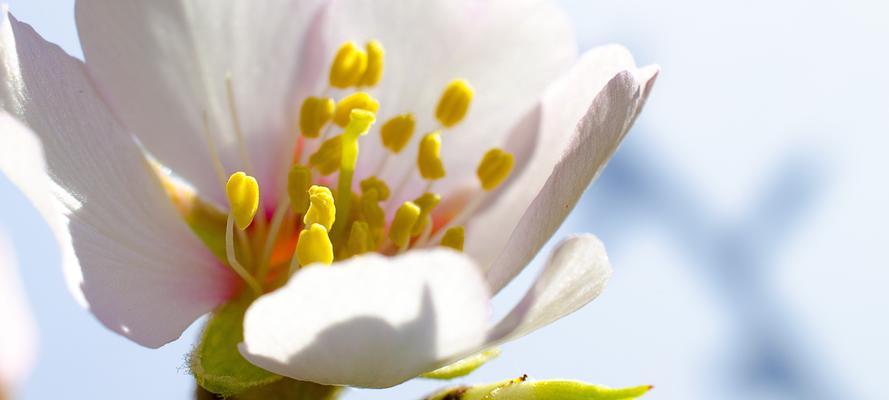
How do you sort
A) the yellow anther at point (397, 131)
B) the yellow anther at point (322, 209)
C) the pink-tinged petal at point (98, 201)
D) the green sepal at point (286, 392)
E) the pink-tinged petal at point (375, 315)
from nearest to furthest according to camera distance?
the pink-tinged petal at point (375, 315) → the pink-tinged petal at point (98, 201) → the green sepal at point (286, 392) → the yellow anther at point (322, 209) → the yellow anther at point (397, 131)

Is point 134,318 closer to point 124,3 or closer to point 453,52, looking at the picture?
point 124,3

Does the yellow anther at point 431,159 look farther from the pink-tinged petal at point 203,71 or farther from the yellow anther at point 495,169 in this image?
the pink-tinged petal at point 203,71

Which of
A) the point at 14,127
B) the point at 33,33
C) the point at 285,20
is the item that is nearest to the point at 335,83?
the point at 285,20

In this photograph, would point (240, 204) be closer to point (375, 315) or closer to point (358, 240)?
point (358, 240)

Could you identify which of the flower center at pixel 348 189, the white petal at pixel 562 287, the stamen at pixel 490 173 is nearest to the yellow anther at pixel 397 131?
the flower center at pixel 348 189

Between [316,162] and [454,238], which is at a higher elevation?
[316,162]

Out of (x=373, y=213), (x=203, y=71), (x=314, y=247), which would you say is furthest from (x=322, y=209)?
(x=203, y=71)

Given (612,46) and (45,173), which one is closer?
(45,173)
